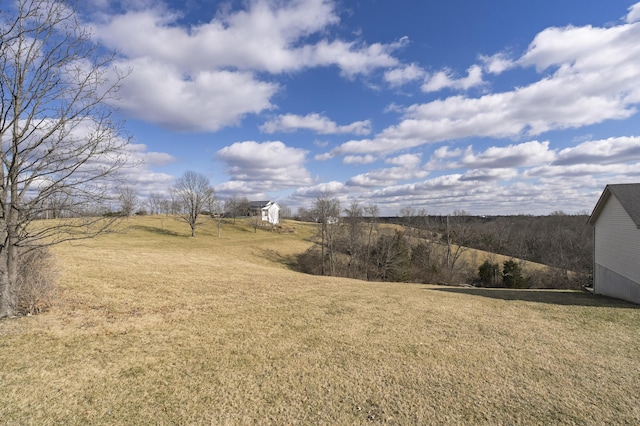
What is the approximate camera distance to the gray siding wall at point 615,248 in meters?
13.1

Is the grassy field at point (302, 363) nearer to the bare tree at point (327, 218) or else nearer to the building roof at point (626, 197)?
the building roof at point (626, 197)

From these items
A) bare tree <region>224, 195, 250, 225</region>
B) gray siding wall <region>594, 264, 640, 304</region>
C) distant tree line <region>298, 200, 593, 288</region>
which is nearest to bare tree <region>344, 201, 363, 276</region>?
distant tree line <region>298, 200, 593, 288</region>

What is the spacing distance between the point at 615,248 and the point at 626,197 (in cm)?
254

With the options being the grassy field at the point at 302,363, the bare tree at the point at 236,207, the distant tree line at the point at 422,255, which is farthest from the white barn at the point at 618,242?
the bare tree at the point at 236,207

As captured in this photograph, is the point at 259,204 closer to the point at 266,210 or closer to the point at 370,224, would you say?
the point at 266,210

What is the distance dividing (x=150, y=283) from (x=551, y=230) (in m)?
72.8

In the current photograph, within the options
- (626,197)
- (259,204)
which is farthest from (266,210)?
(626,197)

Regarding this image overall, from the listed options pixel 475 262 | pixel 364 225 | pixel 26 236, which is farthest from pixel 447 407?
pixel 475 262

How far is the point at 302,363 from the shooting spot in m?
5.55

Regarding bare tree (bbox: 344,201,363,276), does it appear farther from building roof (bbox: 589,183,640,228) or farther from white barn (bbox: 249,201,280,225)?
white barn (bbox: 249,201,280,225)

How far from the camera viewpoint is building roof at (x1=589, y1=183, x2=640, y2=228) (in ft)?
42.7

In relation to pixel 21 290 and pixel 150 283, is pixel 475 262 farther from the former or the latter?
pixel 21 290

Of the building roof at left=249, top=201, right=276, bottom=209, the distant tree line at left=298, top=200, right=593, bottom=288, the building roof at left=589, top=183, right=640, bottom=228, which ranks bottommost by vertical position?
the distant tree line at left=298, top=200, right=593, bottom=288

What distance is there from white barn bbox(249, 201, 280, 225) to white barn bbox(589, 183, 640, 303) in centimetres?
6929
